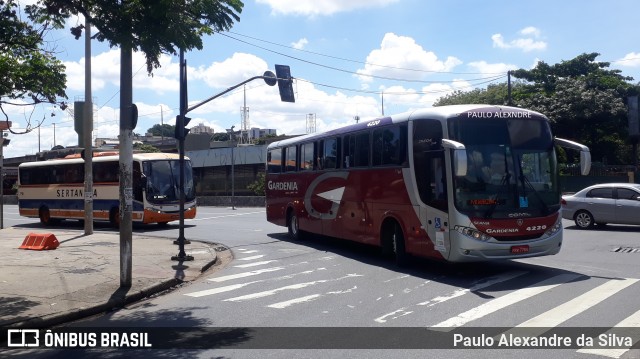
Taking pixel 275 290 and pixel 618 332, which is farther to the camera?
pixel 275 290

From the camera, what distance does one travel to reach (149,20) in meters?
9.20

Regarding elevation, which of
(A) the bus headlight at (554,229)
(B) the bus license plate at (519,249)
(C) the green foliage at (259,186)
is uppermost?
(C) the green foliage at (259,186)

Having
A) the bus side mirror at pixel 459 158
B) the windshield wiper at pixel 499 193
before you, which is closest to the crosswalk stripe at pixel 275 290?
the windshield wiper at pixel 499 193

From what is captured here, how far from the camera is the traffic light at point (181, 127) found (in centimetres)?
1598

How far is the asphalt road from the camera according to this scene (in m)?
7.75

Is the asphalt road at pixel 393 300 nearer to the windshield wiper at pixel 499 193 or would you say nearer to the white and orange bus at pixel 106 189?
the windshield wiper at pixel 499 193

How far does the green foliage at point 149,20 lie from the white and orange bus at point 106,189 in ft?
45.7

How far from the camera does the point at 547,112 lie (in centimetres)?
4375

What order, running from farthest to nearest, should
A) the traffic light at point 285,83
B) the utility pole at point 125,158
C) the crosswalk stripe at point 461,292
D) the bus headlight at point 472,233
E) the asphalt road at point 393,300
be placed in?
1. the traffic light at point 285,83
2. the bus headlight at point 472,233
3. the utility pole at point 125,158
4. the crosswalk stripe at point 461,292
5. the asphalt road at point 393,300

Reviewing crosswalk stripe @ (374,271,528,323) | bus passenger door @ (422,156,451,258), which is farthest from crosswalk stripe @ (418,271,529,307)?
bus passenger door @ (422,156,451,258)

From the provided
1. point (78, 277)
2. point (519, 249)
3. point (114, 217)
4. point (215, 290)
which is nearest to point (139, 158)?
point (114, 217)

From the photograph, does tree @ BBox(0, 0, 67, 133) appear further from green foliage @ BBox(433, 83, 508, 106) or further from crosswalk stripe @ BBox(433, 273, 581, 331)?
green foliage @ BBox(433, 83, 508, 106)

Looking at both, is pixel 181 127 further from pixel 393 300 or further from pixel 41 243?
pixel 393 300

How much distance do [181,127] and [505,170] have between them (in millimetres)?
8278
